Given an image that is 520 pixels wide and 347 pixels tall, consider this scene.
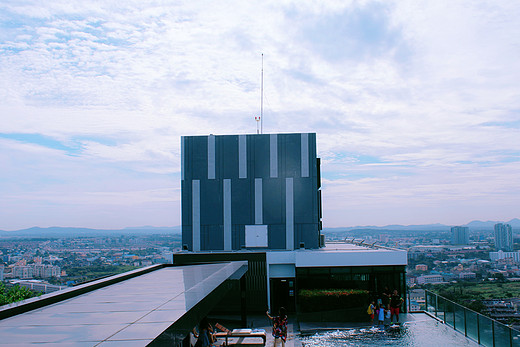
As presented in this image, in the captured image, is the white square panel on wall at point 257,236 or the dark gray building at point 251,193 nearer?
the white square panel on wall at point 257,236

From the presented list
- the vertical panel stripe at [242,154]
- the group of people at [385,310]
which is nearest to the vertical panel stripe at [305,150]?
the vertical panel stripe at [242,154]

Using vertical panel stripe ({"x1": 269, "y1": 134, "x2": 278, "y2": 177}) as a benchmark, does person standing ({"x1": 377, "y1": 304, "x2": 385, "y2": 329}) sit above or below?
below

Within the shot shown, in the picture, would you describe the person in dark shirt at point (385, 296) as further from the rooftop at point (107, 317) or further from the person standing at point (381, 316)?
the rooftop at point (107, 317)

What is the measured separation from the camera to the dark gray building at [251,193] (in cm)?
2923

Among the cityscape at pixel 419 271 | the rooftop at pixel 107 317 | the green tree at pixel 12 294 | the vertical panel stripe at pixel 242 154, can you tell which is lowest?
the cityscape at pixel 419 271

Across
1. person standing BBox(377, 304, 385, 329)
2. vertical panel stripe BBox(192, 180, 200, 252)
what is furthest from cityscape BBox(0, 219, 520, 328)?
person standing BBox(377, 304, 385, 329)

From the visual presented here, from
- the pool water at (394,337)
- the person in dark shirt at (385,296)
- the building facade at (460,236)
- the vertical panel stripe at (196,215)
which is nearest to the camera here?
the pool water at (394,337)

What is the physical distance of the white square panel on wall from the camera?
95.6 ft

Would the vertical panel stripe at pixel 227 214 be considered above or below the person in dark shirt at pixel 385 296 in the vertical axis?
above

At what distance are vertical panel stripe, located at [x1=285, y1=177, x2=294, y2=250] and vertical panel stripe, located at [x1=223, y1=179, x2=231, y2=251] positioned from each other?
3.33m

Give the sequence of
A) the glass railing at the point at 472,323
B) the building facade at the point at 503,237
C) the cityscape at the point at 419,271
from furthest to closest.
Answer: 1. the building facade at the point at 503,237
2. the cityscape at the point at 419,271
3. the glass railing at the point at 472,323

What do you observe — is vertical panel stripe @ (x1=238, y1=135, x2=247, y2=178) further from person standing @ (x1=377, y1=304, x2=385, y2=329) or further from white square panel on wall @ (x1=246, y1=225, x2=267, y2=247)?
person standing @ (x1=377, y1=304, x2=385, y2=329)

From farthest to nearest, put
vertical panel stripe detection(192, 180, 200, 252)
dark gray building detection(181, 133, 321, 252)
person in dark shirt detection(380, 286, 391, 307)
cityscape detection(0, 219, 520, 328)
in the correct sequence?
vertical panel stripe detection(192, 180, 200, 252) < dark gray building detection(181, 133, 321, 252) < cityscape detection(0, 219, 520, 328) < person in dark shirt detection(380, 286, 391, 307)

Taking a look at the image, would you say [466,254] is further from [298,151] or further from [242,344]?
[242,344]
